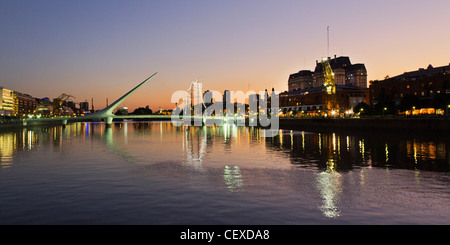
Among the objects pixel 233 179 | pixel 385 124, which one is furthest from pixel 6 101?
pixel 233 179

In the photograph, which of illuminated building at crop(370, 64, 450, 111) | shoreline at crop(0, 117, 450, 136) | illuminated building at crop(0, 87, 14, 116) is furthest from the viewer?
illuminated building at crop(0, 87, 14, 116)

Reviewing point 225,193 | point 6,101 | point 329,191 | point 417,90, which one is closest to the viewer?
point 225,193

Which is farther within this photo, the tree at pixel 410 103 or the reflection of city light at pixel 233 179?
the tree at pixel 410 103

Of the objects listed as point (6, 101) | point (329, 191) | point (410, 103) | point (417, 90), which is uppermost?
point (6, 101)

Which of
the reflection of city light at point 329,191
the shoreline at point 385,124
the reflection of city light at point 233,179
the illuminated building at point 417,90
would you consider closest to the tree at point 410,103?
the illuminated building at point 417,90

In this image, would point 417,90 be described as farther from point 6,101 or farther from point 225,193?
point 6,101

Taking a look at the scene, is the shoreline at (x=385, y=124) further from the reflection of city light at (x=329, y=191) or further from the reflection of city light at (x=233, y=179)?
the reflection of city light at (x=233, y=179)

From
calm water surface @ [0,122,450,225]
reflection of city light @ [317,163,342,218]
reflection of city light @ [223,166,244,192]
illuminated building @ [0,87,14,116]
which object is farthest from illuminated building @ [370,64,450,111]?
illuminated building @ [0,87,14,116]

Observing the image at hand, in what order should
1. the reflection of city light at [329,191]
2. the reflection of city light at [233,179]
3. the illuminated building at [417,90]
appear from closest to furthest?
1. the reflection of city light at [329,191]
2. the reflection of city light at [233,179]
3. the illuminated building at [417,90]

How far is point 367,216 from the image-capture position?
10.0m

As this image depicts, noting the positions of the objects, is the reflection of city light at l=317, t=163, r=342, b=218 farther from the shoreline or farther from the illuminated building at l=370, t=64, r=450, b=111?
the illuminated building at l=370, t=64, r=450, b=111

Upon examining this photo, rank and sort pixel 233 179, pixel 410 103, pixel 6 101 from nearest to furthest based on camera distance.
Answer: pixel 233 179 → pixel 410 103 → pixel 6 101
